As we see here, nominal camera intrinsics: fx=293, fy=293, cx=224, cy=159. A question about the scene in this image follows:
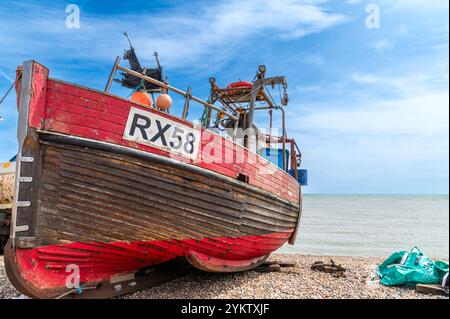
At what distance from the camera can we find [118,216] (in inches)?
153

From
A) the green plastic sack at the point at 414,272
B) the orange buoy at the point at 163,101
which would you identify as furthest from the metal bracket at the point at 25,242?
the green plastic sack at the point at 414,272

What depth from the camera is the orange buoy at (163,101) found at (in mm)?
4492

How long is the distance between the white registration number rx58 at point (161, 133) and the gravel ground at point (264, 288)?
257 centimetres

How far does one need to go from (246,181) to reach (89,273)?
8.88 ft

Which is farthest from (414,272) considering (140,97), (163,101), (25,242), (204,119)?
(25,242)

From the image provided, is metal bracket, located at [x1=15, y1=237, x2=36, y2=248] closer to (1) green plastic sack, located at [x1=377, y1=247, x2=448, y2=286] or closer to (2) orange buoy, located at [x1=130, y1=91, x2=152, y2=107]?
(2) orange buoy, located at [x1=130, y1=91, x2=152, y2=107]

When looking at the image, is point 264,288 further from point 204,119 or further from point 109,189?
point 204,119

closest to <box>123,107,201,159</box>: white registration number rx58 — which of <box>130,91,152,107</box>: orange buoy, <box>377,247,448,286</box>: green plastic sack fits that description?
<box>130,91,152,107</box>: orange buoy

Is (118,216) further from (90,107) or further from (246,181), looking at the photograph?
(246,181)

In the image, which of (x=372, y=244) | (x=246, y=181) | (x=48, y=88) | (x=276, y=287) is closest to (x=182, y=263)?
(x=276, y=287)

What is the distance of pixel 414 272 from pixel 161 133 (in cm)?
584

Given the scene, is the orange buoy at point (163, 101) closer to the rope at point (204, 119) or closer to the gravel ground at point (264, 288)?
the rope at point (204, 119)

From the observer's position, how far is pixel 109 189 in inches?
148
